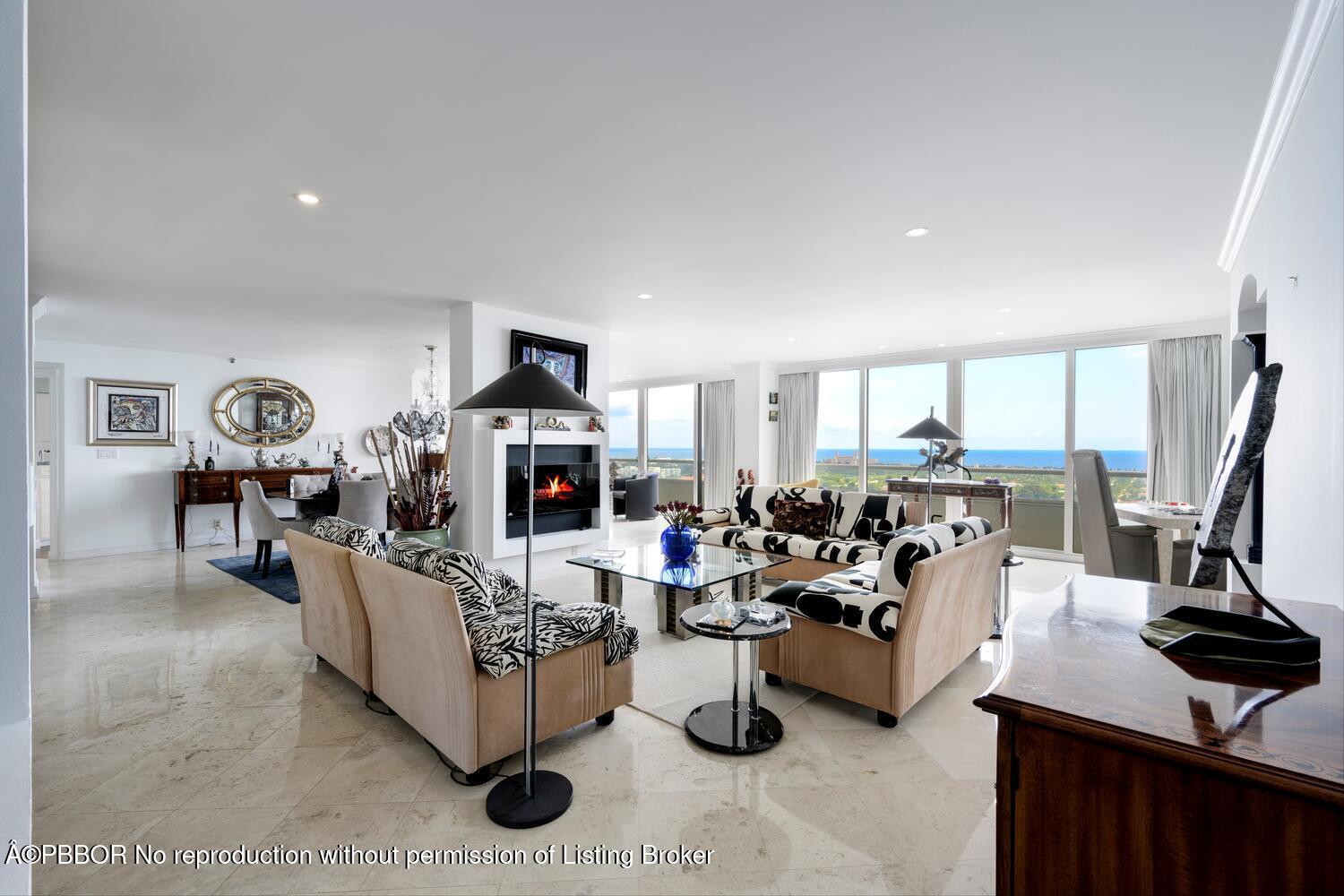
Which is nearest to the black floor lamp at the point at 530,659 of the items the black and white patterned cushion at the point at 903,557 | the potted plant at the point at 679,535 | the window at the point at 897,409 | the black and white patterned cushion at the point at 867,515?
the potted plant at the point at 679,535

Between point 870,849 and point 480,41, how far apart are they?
2733 millimetres

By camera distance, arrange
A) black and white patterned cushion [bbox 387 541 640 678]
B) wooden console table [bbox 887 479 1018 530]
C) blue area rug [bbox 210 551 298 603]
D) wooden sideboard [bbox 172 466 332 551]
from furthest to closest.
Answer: wooden sideboard [bbox 172 466 332 551] < wooden console table [bbox 887 479 1018 530] < blue area rug [bbox 210 551 298 603] < black and white patterned cushion [bbox 387 541 640 678]

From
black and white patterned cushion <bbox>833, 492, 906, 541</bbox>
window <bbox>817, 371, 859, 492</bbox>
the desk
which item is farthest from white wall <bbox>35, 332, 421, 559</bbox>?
the desk

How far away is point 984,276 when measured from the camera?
4039 mm

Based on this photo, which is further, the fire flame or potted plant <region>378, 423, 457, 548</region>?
the fire flame

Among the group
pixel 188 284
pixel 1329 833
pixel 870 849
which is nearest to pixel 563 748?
pixel 870 849

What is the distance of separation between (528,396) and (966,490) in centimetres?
526

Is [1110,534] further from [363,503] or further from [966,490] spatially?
[363,503]

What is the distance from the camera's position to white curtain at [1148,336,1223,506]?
5367 mm

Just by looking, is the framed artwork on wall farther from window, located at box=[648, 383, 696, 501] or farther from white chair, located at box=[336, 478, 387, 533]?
window, located at box=[648, 383, 696, 501]

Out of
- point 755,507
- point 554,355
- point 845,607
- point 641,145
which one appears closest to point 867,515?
point 755,507

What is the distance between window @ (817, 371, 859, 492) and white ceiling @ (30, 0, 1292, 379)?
3.45 metres

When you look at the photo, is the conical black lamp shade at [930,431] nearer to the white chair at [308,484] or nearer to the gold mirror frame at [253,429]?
the white chair at [308,484]

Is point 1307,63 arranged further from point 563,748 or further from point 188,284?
point 188,284
